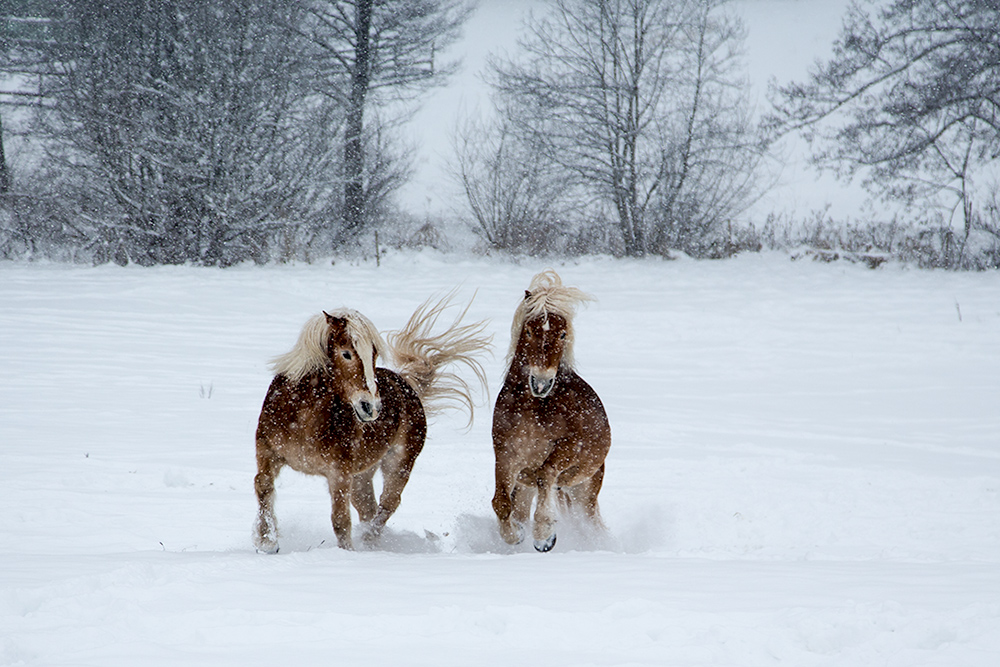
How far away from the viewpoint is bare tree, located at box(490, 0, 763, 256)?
18.8 meters

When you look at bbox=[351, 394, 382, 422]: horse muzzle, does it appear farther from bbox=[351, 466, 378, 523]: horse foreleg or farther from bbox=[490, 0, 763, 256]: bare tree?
bbox=[490, 0, 763, 256]: bare tree

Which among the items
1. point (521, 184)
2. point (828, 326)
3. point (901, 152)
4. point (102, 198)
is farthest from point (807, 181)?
point (102, 198)

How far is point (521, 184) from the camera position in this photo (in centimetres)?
2016

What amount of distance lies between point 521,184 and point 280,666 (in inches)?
736

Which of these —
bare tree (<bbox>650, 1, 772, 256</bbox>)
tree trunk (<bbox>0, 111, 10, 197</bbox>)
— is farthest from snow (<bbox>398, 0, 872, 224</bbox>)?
tree trunk (<bbox>0, 111, 10, 197</bbox>)

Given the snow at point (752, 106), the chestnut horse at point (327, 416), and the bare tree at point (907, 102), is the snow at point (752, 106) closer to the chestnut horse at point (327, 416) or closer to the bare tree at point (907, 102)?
the bare tree at point (907, 102)

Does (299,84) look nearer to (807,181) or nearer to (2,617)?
(807,181)

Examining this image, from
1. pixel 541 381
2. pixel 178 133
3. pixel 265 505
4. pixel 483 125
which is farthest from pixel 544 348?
pixel 483 125

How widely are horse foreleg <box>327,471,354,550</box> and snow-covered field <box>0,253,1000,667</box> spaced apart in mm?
214

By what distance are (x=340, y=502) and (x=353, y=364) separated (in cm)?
74

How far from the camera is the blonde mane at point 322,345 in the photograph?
3928 mm

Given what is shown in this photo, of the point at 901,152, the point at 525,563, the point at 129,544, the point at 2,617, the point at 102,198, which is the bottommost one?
the point at 129,544

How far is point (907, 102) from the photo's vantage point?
16.7m

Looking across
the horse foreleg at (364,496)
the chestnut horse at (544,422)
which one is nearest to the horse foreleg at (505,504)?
the chestnut horse at (544,422)
